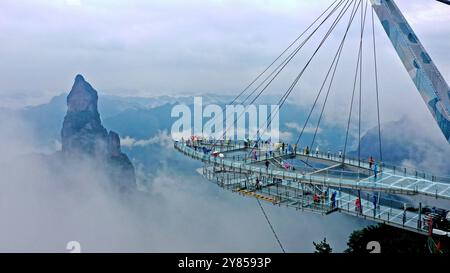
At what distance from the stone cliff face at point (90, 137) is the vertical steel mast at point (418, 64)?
41248 millimetres

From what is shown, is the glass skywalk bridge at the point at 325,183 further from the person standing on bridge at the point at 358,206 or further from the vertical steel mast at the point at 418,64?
the vertical steel mast at the point at 418,64

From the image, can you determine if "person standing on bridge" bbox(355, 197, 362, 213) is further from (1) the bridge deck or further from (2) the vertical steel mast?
(2) the vertical steel mast

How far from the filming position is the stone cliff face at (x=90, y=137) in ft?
162

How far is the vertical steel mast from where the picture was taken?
11570 millimetres

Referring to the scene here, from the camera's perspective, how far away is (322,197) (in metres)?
12.9

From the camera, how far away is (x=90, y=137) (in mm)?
51406

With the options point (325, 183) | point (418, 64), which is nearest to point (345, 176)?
point (325, 183)

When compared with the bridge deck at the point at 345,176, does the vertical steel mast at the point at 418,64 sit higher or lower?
higher

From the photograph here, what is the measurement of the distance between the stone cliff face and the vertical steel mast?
4125 cm

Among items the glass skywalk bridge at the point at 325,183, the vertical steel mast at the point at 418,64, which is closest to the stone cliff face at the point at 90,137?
the glass skywalk bridge at the point at 325,183

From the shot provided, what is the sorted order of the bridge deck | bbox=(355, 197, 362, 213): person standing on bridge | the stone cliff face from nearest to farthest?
the bridge deck → bbox=(355, 197, 362, 213): person standing on bridge → the stone cliff face

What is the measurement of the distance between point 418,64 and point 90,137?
45.8 meters

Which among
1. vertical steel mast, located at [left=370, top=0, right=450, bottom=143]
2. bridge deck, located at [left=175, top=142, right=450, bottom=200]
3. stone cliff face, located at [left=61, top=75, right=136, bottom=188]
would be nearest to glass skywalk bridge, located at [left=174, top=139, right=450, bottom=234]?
bridge deck, located at [left=175, top=142, right=450, bottom=200]
